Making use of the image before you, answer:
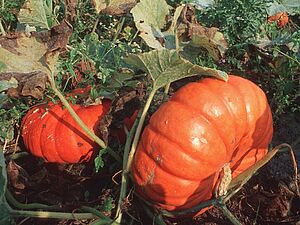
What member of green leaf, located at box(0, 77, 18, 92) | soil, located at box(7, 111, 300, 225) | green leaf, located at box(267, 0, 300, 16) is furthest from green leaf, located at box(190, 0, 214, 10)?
green leaf, located at box(0, 77, 18, 92)

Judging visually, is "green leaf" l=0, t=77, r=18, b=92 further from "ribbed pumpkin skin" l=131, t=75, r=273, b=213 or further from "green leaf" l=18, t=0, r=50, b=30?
"green leaf" l=18, t=0, r=50, b=30

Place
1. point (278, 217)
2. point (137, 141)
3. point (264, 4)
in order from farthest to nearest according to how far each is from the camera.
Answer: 1. point (264, 4)
2. point (278, 217)
3. point (137, 141)

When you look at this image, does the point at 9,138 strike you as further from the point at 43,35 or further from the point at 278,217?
the point at 278,217

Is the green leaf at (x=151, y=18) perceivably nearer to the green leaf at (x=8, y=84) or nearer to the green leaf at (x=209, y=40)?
the green leaf at (x=209, y=40)

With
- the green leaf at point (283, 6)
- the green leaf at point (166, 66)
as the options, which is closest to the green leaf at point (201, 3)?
the green leaf at point (283, 6)

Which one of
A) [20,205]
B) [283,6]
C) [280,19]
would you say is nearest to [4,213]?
[20,205]

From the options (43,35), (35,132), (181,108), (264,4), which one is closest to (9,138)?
(35,132)

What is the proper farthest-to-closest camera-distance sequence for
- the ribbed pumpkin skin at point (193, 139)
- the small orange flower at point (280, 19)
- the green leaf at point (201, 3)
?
the small orange flower at point (280, 19) < the green leaf at point (201, 3) < the ribbed pumpkin skin at point (193, 139)
